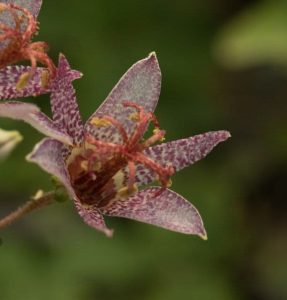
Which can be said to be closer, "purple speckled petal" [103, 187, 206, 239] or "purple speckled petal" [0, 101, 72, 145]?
"purple speckled petal" [0, 101, 72, 145]

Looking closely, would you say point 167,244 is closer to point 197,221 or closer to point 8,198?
point 8,198

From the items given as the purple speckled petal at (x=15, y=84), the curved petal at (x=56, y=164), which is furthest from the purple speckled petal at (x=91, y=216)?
the purple speckled petal at (x=15, y=84)

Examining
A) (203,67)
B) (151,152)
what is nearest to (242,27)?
(203,67)

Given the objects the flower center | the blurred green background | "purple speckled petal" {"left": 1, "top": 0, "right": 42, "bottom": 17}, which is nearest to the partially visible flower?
the flower center

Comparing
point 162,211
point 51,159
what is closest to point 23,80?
point 51,159

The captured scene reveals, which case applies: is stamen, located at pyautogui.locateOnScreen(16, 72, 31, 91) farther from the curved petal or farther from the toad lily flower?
the curved petal

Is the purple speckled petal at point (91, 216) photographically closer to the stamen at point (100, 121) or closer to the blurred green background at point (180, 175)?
the stamen at point (100, 121)

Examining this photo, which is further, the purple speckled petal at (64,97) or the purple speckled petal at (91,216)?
the purple speckled petal at (64,97)

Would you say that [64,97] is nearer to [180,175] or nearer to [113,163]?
[113,163]
